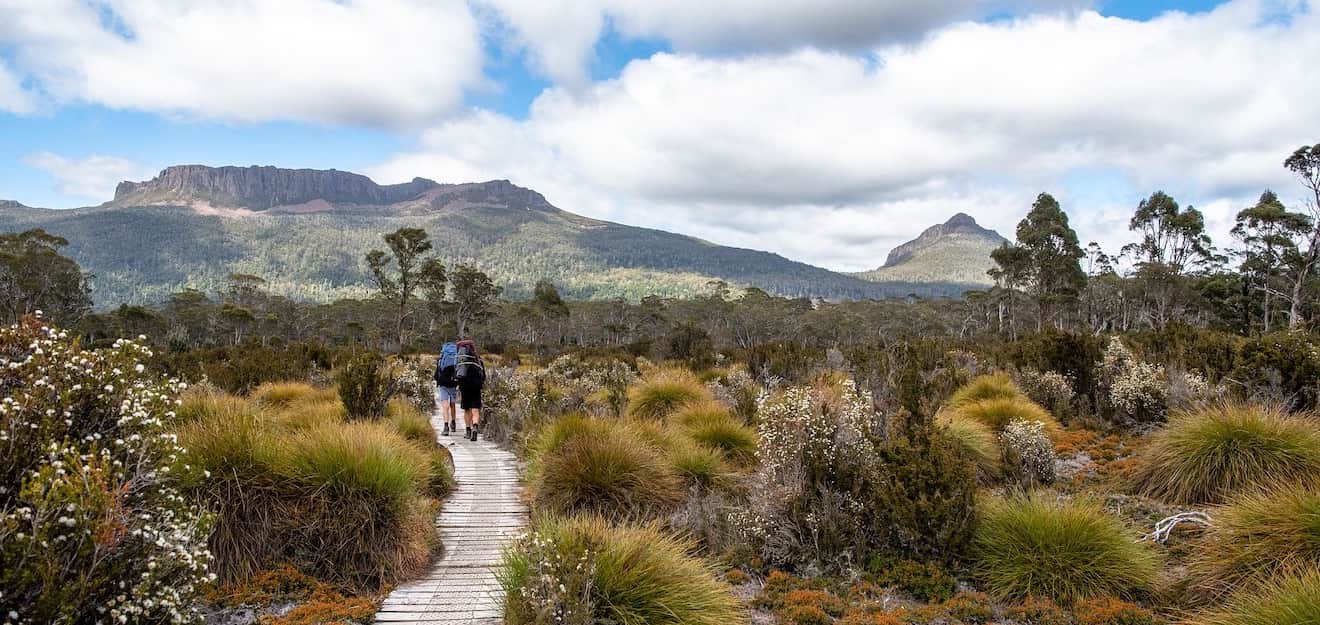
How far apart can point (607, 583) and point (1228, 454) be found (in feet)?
21.8

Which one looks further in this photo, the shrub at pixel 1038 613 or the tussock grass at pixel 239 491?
the tussock grass at pixel 239 491

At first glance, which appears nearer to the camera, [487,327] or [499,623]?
[499,623]

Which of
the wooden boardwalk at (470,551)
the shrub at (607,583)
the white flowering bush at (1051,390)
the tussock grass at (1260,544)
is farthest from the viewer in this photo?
the white flowering bush at (1051,390)

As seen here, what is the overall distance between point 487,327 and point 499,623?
7837 cm

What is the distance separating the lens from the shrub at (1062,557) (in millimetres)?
5199

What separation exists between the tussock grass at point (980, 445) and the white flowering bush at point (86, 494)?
756 centimetres

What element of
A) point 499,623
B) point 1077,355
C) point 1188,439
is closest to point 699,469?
point 499,623

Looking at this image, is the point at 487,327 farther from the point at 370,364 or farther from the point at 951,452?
the point at 951,452

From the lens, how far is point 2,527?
8.54 feet

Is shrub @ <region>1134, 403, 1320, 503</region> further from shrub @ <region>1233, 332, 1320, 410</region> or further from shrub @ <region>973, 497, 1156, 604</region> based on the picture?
shrub @ <region>973, 497, 1156, 604</region>

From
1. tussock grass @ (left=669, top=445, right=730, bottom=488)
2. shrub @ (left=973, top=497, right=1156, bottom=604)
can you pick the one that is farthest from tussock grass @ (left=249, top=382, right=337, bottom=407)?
shrub @ (left=973, top=497, right=1156, bottom=604)

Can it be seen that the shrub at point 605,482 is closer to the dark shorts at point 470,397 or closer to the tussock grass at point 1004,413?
the dark shorts at point 470,397

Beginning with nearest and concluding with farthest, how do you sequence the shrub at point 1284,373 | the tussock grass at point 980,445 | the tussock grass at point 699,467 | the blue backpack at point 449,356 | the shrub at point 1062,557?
1. the shrub at point 1062,557
2. the tussock grass at point 699,467
3. the tussock grass at point 980,445
4. the shrub at point 1284,373
5. the blue backpack at point 449,356

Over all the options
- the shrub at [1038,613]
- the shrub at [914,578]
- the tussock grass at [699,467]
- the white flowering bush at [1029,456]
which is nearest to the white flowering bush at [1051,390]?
the white flowering bush at [1029,456]
